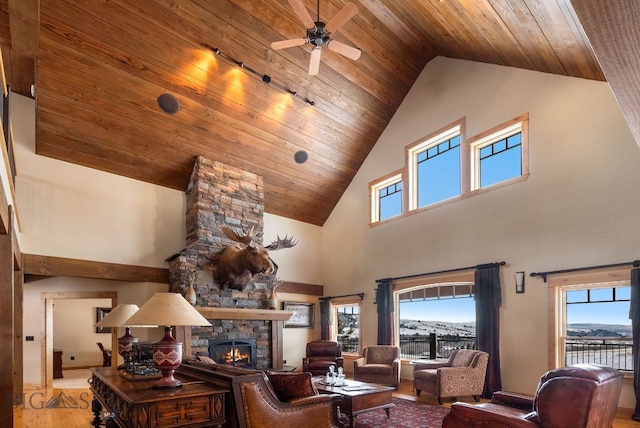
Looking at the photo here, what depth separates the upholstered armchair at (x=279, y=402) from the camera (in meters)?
3.39

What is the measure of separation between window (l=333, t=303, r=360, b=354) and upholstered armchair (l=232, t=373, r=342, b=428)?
22.0ft

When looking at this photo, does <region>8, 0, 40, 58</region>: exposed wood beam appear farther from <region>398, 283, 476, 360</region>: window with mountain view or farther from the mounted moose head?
<region>398, 283, 476, 360</region>: window with mountain view

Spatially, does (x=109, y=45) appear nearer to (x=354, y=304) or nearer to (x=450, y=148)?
(x=450, y=148)

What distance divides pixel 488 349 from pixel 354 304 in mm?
3934

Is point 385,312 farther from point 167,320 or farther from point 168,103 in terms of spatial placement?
point 167,320

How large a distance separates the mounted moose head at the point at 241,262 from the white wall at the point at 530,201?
9.44 feet

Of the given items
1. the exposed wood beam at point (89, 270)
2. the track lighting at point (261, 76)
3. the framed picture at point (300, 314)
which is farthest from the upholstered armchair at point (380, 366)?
the track lighting at point (261, 76)

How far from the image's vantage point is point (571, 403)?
329 centimetres

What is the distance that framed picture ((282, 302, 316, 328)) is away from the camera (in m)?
10.8

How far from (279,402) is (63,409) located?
5.01 meters

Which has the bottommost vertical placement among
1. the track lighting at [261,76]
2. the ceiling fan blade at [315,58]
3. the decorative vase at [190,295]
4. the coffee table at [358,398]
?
the coffee table at [358,398]

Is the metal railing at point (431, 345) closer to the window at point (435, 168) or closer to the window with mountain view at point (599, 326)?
the window with mountain view at point (599, 326)

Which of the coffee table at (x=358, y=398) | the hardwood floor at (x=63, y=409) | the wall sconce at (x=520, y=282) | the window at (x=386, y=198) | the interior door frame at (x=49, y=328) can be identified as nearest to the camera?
the coffee table at (x=358, y=398)

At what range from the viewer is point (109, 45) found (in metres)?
6.96
